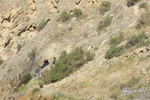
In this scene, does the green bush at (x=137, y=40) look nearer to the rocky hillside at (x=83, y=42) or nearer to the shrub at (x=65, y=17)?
the rocky hillside at (x=83, y=42)

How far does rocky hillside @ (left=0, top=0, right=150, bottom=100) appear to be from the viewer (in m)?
7.80

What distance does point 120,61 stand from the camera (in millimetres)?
8734

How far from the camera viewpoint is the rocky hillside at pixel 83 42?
7.80 m

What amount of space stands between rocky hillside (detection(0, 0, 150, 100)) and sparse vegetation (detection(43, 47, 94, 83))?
1.48 feet

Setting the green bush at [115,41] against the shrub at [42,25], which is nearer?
the green bush at [115,41]

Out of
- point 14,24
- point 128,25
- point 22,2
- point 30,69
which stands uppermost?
point 22,2

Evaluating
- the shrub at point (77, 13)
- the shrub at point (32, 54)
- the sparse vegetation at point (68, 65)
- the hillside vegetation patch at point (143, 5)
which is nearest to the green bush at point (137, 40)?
the sparse vegetation at point (68, 65)

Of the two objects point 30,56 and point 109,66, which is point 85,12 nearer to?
point 30,56

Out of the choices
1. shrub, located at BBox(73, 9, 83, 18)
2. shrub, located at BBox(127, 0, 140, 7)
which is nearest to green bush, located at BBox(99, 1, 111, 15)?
shrub, located at BBox(73, 9, 83, 18)

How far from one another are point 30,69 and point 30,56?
1.27 meters

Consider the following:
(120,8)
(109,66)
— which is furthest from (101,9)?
(109,66)

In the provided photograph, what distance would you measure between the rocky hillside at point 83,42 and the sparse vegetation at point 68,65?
1.48 feet

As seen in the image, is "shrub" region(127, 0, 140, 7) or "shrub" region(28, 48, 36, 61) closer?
"shrub" region(127, 0, 140, 7)

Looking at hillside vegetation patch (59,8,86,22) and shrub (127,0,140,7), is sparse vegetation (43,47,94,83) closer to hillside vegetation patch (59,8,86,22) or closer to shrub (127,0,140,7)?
shrub (127,0,140,7)
